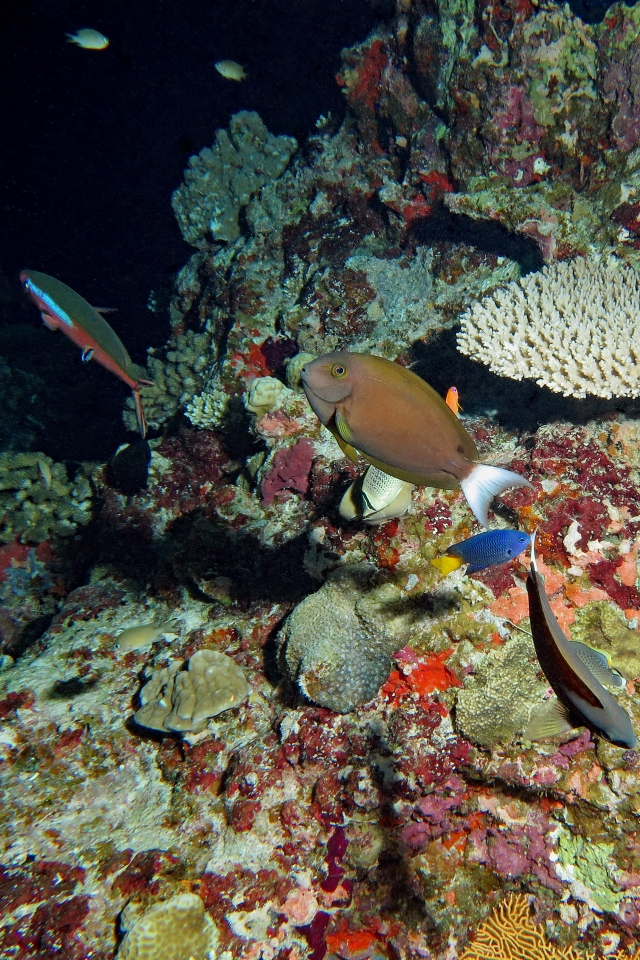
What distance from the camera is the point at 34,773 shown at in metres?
3.45

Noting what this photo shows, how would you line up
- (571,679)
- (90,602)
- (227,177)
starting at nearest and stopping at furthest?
(571,679) → (90,602) → (227,177)

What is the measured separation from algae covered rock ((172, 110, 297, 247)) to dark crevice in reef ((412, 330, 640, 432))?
23.7ft

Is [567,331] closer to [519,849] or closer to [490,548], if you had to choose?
[490,548]

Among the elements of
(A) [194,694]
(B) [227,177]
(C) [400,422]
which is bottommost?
(A) [194,694]

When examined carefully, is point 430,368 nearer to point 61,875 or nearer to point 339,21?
point 61,875

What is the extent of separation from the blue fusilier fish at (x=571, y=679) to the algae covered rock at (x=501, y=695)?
1.18m

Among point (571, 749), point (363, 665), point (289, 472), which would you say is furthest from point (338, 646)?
point (289, 472)

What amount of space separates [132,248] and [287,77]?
965cm

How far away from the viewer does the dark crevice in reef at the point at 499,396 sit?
353 centimetres

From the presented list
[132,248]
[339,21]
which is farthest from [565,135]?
[132,248]

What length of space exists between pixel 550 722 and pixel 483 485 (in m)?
0.96

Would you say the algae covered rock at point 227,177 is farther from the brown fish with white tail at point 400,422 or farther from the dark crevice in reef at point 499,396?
the brown fish with white tail at point 400,422

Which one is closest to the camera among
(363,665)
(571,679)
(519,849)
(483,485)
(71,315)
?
(571,679)

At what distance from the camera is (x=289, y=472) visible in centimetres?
457
